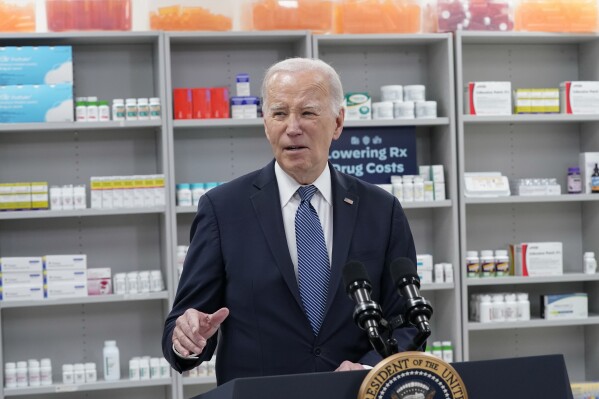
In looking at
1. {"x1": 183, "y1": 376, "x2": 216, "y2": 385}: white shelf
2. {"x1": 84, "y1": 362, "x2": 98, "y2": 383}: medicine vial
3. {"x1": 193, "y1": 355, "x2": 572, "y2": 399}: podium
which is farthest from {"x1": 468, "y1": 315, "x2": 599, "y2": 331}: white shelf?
{"x1": 193, "y1": 355, "x2": 572, "y2": 399}: podium

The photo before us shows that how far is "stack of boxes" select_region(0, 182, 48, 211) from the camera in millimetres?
4930

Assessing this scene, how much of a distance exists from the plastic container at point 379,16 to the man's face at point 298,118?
3217mm

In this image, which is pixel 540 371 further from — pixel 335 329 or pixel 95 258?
pixel 95 258

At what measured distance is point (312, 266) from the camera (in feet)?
7.01

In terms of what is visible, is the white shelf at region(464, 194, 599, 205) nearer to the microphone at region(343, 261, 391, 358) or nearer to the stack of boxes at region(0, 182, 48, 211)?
the stack of boxes at region(0, 182, 48, 211)

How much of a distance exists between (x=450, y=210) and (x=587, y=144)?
1.08 m

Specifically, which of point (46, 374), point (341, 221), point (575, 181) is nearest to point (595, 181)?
point (575, 181)

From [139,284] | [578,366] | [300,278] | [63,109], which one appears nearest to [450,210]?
[578,366]

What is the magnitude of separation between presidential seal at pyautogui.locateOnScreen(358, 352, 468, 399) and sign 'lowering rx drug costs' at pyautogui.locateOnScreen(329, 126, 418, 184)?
4.00 meters

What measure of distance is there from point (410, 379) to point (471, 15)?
4.28 meters

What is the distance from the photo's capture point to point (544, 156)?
578cm

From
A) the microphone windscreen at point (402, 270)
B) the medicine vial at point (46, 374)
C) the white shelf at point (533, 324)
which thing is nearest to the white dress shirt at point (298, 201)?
the microphone windscreen at point (402, 270)

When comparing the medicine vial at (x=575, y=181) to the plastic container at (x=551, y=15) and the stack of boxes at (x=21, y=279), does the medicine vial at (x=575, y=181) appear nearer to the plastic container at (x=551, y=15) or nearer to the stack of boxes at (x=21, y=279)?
the plastic container at (x=551, y=15)

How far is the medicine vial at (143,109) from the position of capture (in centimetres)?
500
